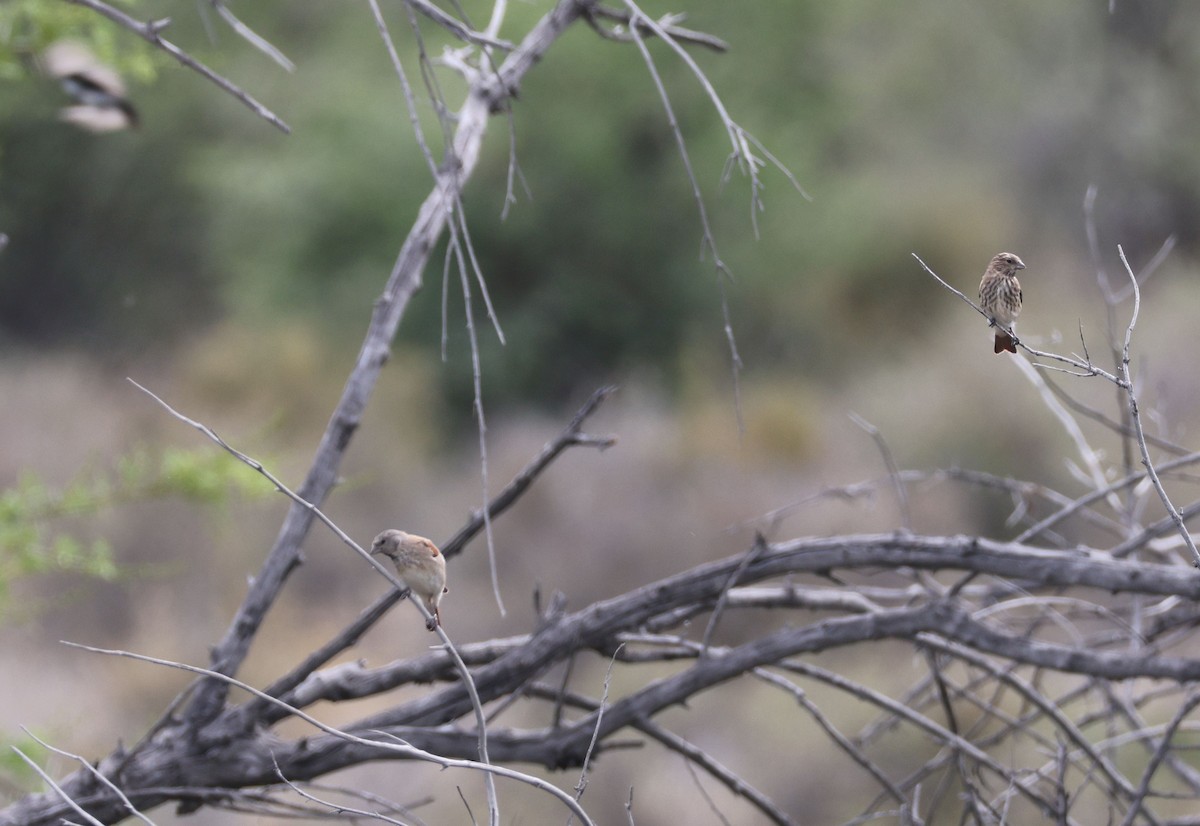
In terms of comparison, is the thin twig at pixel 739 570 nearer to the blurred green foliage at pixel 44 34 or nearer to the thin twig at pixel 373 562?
the thin twig at pixel 373 562

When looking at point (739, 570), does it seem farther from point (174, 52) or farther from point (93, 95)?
point (93, 95)

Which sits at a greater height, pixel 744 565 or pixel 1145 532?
pixel 1145 532

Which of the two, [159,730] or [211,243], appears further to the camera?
[211,243]

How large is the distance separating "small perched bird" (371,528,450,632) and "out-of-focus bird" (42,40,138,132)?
1.37 metres

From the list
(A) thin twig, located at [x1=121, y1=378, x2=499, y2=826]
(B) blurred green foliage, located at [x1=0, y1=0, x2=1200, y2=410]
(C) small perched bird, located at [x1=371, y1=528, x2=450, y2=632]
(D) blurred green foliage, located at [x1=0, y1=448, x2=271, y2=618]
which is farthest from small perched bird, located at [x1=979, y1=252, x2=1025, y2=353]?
(B) blurred green foliage, located at [x1=0, y1=0, x2=1200, y2=410]

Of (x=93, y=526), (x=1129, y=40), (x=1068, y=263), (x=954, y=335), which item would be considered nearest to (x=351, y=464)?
(x=93, y=526)

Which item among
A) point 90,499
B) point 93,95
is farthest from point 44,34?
point 90,499

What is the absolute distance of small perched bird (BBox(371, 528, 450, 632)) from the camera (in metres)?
2.34

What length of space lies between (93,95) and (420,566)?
5.34 ft

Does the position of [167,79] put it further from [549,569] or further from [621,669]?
[621,669]

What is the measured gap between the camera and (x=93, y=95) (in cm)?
308

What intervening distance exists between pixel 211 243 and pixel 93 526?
9.45 m

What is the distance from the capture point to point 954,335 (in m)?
12.3

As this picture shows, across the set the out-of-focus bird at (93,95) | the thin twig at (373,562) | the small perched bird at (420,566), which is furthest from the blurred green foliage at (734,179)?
the thin twig at (373,562)
